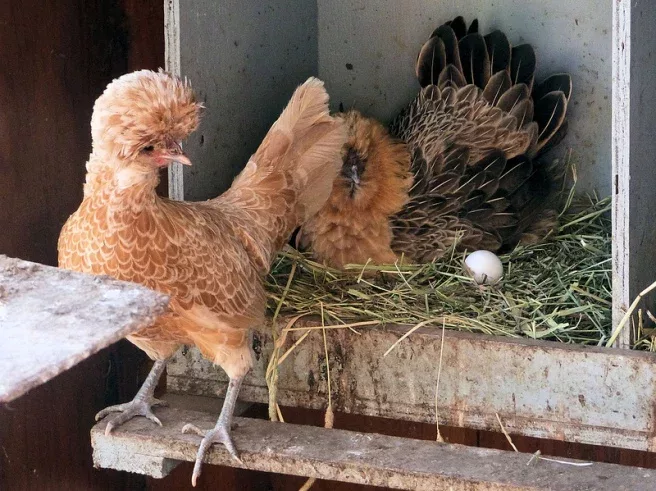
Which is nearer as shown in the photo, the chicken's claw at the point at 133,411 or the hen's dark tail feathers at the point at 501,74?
the chicken's claw at the point at 133,411

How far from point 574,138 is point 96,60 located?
4.53 ft

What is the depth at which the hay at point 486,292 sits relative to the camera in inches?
87.3

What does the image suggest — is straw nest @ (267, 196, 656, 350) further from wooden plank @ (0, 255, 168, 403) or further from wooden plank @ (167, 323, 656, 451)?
wooden plank @ (0, 255, 168, 403)

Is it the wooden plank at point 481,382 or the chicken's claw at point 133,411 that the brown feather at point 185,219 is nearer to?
the chicken's claw at point 133,411

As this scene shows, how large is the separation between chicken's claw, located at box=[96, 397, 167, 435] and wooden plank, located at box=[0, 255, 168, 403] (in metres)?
0.77

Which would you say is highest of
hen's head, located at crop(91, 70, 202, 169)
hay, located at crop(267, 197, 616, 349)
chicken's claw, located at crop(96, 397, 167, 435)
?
hen's head, located at crop(91, 70, 202, 169)

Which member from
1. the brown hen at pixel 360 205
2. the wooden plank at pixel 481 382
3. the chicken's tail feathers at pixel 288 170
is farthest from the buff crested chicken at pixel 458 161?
the wooden plank at pixel 481 382

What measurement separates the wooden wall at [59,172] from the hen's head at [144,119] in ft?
1.75

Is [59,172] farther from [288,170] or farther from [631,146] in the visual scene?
[631,146]

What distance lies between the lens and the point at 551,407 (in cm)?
203

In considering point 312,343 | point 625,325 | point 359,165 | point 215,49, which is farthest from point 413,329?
point 215,49

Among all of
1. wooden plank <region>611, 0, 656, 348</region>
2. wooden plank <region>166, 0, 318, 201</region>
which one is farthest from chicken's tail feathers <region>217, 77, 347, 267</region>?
wooden plank <region>611, 0, 656, 348</region>

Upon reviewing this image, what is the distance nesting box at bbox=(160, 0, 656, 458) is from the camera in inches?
77.9

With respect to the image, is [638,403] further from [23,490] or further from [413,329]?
[23,490]
